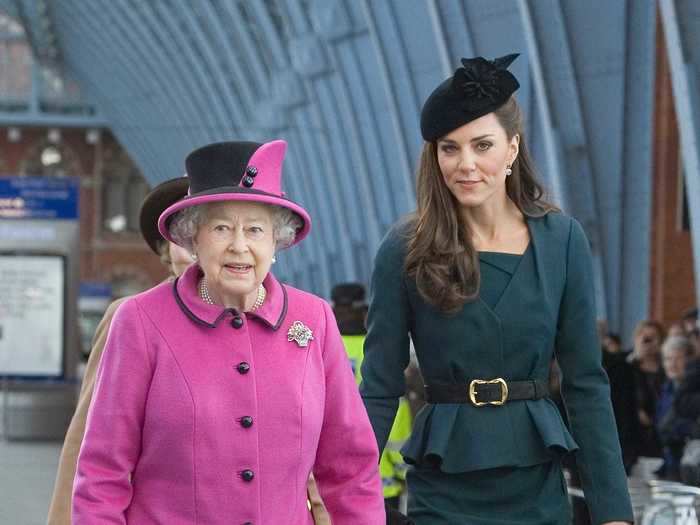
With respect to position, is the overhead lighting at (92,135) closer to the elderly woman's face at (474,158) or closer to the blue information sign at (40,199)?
the blue information sign at (40,199)

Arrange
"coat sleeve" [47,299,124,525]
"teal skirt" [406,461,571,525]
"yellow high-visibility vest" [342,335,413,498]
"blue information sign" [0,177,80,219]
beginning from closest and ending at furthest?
"teal skirt" [406,461,571,525] < "coat sleeve" [47,299,124,525] < "yellow high-visibility vest" [342,335,413,498] < "blue information sign" [0,177,80,219]

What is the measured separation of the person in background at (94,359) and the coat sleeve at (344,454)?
81cm

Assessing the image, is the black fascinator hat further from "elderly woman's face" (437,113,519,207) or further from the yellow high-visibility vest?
the yellow high-visibility vest

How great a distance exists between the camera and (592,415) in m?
4.25

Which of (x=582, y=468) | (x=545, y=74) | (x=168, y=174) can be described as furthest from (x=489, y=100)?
(x=168, y=174)

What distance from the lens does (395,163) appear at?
29.0m

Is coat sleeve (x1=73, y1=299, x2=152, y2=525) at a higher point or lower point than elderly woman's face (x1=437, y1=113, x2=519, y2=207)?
lower

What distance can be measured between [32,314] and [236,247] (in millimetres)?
16859

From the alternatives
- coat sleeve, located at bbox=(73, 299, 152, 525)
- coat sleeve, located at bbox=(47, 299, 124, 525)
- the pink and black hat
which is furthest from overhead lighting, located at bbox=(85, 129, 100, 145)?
coat sleeve, located at bbox=(73, 299, 152, 525)

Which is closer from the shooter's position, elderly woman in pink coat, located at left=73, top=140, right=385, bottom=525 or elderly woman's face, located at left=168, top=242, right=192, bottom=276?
elderly woman in pink coat, located at left=73, top=140, right=385, bottom=525

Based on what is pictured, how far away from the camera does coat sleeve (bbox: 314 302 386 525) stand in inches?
145

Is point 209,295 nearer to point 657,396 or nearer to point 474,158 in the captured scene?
point 474,158

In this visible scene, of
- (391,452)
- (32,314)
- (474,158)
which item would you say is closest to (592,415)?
(474,158)

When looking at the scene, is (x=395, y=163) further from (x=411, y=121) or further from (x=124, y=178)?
(x=124, y=178)
